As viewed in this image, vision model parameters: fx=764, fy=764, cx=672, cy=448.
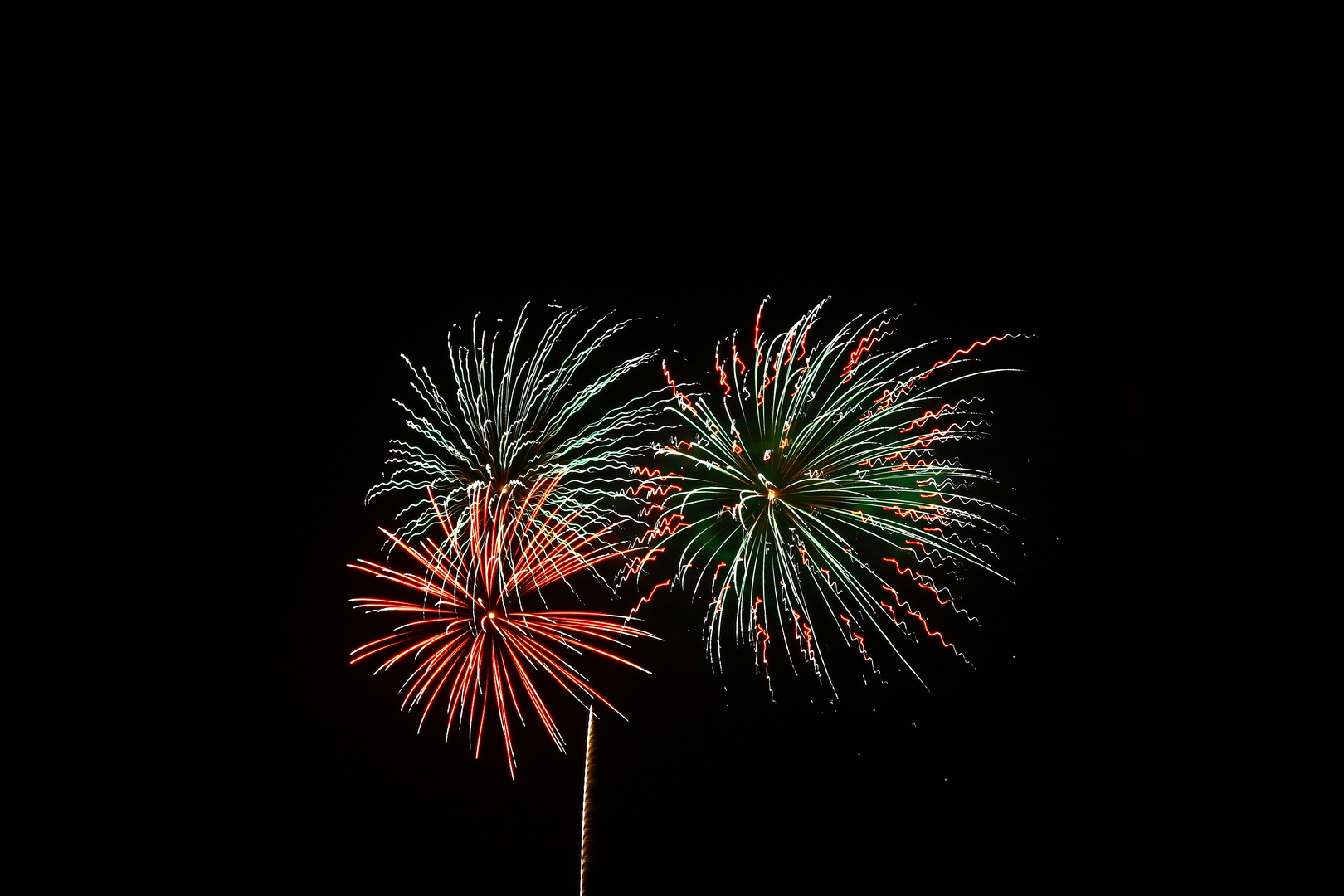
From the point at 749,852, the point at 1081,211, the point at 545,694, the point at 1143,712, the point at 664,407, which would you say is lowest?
the point at 749,852

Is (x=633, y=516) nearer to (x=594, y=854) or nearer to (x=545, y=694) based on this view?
(x=545, y=694)

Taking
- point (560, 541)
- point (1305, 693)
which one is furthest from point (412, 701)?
point (1305, 693)

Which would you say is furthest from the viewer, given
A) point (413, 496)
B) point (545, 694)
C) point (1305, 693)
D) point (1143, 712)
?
point (545, 694)

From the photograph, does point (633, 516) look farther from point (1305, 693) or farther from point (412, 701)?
point (1305, 693)

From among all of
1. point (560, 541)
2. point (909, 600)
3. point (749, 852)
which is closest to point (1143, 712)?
point (909, 600)

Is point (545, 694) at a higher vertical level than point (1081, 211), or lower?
lower

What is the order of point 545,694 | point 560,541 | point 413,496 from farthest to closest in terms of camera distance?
point 545,694, point 413,496, point 560,541

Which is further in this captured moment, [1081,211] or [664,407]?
[664,407]
